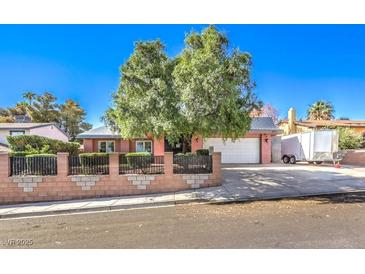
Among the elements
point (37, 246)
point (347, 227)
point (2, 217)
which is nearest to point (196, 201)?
point (347, 227)

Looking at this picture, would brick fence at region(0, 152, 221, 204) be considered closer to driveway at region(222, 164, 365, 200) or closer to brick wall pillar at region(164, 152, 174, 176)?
brick wall pillar at region(164, 152, 174, 176)

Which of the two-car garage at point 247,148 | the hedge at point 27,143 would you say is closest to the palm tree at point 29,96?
the hedge at point 27,143

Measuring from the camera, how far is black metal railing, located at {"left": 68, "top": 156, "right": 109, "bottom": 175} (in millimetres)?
9297

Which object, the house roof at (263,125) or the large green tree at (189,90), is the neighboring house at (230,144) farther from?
the large green tree at (189,90)

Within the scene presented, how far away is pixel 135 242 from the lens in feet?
15.7

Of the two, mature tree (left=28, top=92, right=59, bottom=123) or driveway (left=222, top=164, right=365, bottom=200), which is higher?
mature tree (left=28, top=92, right=59, bottom=123)

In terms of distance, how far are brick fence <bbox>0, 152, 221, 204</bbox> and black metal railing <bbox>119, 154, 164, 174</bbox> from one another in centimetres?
20

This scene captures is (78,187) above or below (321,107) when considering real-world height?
below

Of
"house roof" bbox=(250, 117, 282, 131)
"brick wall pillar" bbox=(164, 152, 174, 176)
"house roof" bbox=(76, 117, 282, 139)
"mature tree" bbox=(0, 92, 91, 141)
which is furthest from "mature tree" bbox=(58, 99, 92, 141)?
"brick wall pillar" bbox=(164, 152, 174, 176)

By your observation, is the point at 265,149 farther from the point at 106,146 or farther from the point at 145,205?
the point at 145,205

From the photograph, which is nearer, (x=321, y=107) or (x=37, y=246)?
(x=37, y=246)

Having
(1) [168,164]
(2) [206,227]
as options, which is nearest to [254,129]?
(1) [168,164]

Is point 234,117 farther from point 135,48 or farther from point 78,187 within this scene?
point 78,187

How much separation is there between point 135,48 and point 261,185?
25.9ft
